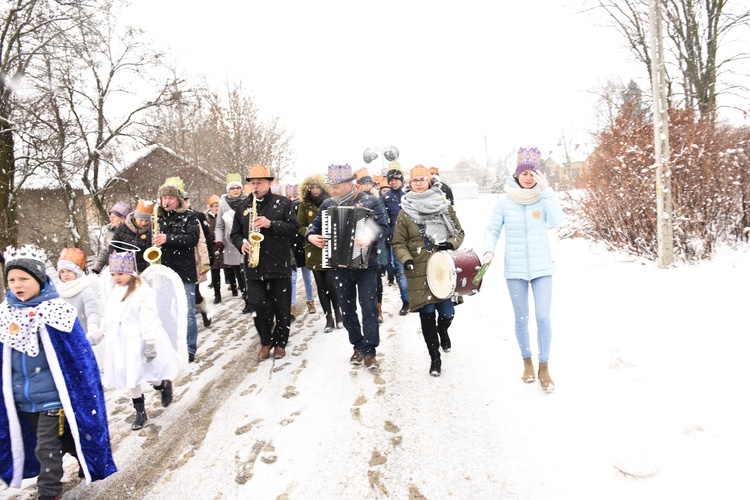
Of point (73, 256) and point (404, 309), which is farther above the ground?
point (73, 256)

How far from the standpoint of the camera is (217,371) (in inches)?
212

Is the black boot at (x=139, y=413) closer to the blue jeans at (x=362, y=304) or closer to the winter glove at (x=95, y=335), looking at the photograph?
the winter glove at (x=95, y=335)

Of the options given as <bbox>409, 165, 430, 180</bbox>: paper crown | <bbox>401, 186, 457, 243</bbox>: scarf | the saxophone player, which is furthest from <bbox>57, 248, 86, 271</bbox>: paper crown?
<bbox>409, 165, 430, 180</bbox>: paper crown

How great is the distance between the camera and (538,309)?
4.12m

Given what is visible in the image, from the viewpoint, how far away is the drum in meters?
4.32

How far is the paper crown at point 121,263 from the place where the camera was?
407 cm

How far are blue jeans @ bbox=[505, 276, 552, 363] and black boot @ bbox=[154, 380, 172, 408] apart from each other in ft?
11.6

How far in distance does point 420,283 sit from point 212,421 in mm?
2372

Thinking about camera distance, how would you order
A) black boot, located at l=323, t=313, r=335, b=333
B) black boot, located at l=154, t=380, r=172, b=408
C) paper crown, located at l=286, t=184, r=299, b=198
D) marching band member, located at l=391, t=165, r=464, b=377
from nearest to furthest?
black boot, located at l=154, t=380, r=172, b=408 < marching band member, located at l=391, t=165, r=464, b=377 < black boot, located at l=323, t=313, r=335, b=333 < paper crown, located at l=286, t=184, r=299, b=198

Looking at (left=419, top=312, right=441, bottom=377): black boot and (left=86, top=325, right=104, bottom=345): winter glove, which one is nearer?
(left=86, top=325, right=104, bottom=345): winter glove

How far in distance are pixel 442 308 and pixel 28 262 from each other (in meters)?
3.56

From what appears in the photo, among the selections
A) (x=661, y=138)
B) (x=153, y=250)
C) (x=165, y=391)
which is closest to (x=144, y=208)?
(x=153, y=250)

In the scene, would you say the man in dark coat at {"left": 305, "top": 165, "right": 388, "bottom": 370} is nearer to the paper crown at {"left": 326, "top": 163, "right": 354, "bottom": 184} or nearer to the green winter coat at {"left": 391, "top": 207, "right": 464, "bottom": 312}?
the paper crown at {"left": 326, "top": 163, "right": 354, "bottom": 184}

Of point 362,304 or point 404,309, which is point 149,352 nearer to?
point 362,304
